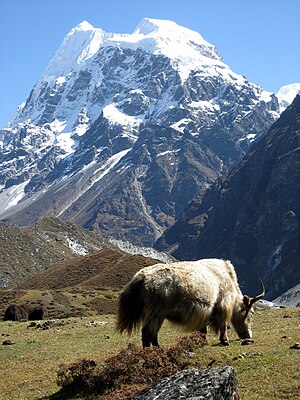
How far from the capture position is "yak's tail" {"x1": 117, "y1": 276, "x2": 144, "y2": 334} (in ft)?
63.9

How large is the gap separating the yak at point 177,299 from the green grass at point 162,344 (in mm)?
1101

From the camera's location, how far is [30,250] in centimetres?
15562

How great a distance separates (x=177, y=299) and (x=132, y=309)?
65.3 inches

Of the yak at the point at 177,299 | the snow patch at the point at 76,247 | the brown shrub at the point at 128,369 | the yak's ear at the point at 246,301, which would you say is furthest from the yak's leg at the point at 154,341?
the snow patch at the point at 76,247

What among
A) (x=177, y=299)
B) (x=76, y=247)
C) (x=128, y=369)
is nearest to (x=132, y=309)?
(x=177, y=299)

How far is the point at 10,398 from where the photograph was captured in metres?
19.1

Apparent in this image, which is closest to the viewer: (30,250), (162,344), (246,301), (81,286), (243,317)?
(243,317)

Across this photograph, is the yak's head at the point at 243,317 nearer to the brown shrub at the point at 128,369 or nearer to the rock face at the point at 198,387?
the brown shrub at the point at 128,369

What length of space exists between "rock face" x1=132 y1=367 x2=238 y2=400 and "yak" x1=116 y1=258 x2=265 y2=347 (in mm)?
4859

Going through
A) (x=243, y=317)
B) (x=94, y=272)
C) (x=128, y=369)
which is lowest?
(x=94, y=272)

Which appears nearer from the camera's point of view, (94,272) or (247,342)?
(247,342)

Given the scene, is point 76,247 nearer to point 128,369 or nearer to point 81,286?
point 81,286

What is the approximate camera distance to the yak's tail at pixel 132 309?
1947cm

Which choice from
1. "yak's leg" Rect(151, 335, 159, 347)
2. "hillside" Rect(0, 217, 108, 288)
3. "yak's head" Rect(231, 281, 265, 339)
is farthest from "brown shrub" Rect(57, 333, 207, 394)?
"hillside" Rect(0, 217, 108, 288)
